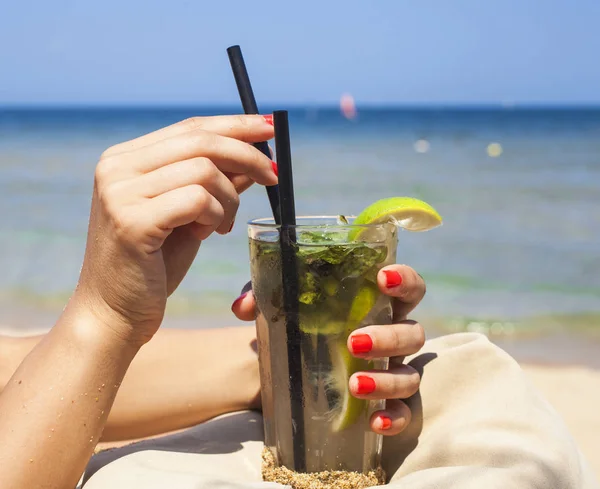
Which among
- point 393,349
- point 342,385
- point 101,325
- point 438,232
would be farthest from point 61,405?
point 438,232

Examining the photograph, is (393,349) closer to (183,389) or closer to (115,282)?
(115,282)

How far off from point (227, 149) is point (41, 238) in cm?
785

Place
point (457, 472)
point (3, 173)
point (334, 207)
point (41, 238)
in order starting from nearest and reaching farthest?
point (457, 472), point (41, 238), point (334, 207), point (3, 173)

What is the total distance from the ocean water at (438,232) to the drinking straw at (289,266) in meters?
4.43

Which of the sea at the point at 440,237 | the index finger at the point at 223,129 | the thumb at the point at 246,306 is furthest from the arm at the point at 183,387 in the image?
the sea at the point at 440,237

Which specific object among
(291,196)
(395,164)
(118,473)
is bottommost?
(395,164)

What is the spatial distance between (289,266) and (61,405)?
1.59 ft

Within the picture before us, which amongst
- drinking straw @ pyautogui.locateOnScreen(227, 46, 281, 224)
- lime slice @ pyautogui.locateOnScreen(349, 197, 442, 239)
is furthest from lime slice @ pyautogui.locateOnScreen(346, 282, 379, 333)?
drinking straw @ pyautogui.locateOnScreen(227, 46, 281, 224)

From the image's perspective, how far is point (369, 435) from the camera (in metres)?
1.38

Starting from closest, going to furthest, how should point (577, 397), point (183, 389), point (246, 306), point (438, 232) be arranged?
point (246, 306) → point (183, 389) → point (577, 397) → point (438, 232)

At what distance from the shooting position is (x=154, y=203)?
122cm

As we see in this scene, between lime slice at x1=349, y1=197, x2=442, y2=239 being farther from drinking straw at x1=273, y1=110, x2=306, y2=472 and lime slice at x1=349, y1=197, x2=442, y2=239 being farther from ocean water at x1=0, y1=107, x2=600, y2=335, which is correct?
ocean water at x1=0, y1=107, x2=600, y2=335

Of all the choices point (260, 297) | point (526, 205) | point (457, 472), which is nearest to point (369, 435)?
point (457, 472)

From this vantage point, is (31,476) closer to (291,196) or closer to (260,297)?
(260,297)
